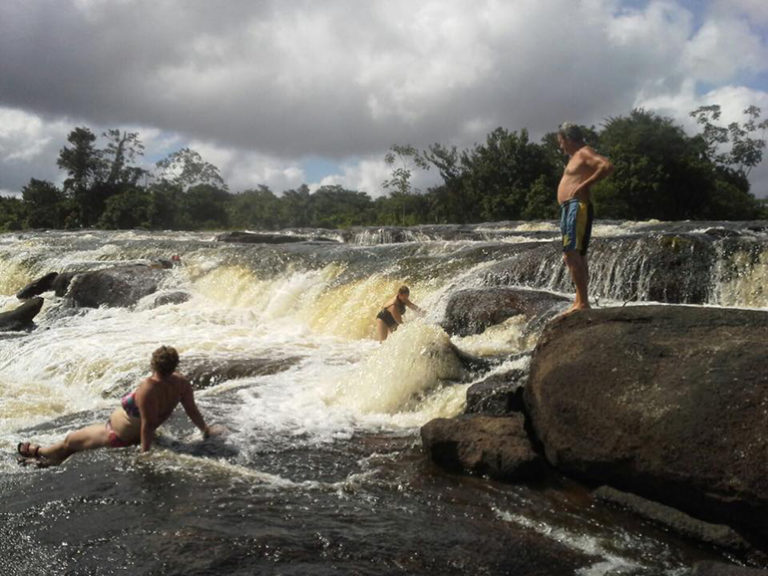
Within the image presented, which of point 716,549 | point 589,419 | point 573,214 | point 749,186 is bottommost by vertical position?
point 716,549

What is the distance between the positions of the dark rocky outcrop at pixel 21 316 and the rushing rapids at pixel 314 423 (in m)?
0.25

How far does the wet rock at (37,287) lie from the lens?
14.9 metres

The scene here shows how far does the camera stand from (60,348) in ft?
31.6

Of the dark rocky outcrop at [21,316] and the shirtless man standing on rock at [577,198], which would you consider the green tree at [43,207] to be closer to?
the dark rocky outcrop at [21,316]

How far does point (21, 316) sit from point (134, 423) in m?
8.46

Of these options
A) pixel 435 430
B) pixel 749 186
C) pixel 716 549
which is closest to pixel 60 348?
pixel 435 430

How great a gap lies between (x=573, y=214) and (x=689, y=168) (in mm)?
33527

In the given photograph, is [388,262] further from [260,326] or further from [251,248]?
[251,248]

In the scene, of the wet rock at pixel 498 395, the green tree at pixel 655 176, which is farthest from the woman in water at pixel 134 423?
the green tree at pixel 655 176

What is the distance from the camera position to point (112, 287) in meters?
13.6

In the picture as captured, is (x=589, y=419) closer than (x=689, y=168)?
Yes

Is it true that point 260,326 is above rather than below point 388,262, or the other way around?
below

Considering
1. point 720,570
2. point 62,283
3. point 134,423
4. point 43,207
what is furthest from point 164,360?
point 43,207

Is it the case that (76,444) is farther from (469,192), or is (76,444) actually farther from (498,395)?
(469,192)
